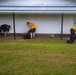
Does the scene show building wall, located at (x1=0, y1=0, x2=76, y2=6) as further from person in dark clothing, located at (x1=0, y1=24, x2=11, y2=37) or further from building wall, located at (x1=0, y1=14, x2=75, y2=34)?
person in dark clothing, located at (x1=0, y1=24, x2=11, y2=37)

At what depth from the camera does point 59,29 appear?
2292 cm

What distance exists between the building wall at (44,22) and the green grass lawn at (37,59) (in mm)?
5105

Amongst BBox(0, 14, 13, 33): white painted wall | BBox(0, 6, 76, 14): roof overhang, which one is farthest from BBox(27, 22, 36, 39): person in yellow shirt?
BBox(0, 14, 13, 33): white painted wall

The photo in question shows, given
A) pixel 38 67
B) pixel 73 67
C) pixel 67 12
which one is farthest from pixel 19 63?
pixel 67 12

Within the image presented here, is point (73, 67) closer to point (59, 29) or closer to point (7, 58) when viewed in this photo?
point (7, 58)

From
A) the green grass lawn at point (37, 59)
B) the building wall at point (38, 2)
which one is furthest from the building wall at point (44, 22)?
the green grass lawn at point (37, 59)

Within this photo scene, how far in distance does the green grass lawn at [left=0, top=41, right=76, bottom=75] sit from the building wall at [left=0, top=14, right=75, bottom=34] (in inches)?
201

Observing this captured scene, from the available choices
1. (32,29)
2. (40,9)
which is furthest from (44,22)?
(40,9)

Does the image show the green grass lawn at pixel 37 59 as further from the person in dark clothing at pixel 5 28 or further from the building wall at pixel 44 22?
the building wall at pixel 44 22

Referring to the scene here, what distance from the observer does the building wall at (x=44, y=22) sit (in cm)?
2283

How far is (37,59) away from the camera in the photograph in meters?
13.6

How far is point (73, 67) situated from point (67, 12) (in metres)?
10.0

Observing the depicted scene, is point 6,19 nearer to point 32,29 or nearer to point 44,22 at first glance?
point 32,29

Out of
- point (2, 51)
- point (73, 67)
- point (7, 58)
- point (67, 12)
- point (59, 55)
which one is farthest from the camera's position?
point (67, 12)
